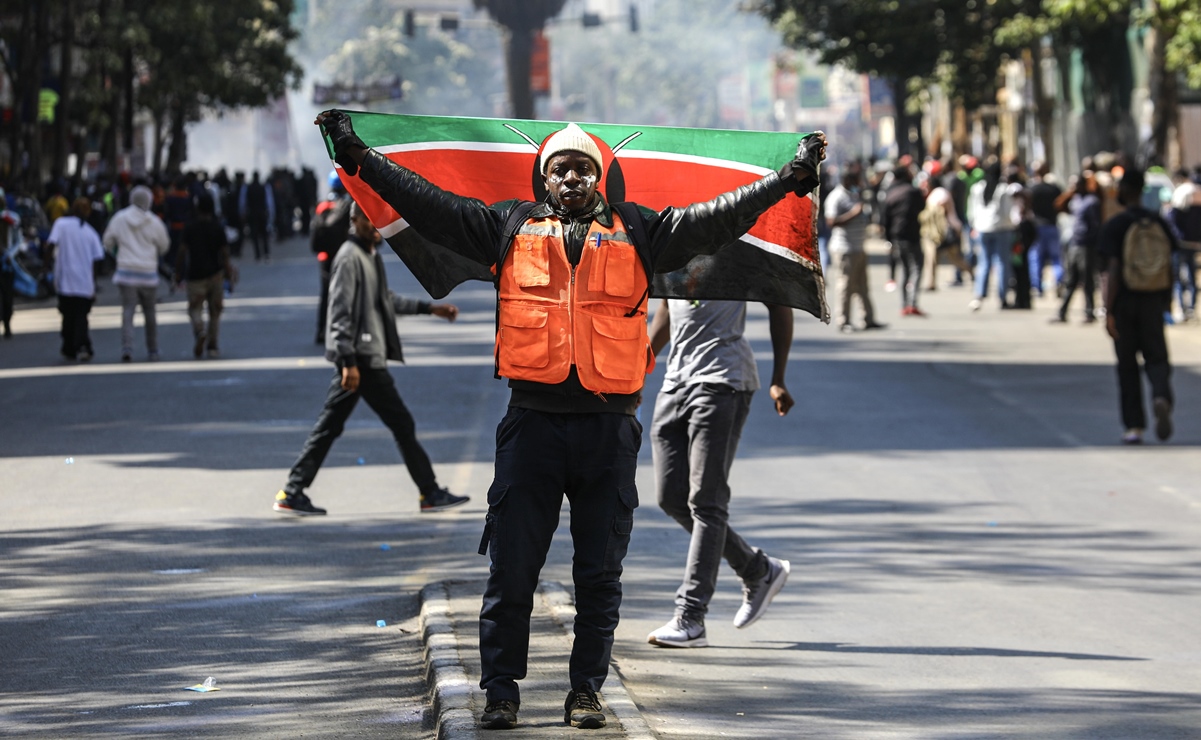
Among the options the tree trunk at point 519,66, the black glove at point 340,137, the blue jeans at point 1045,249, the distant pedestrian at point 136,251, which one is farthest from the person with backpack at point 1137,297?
the tree trunk at point 519,66

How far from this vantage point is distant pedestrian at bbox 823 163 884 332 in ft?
67.9

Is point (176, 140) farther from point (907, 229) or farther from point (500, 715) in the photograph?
point (500, 715)

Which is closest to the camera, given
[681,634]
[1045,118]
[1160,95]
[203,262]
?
[681,634]

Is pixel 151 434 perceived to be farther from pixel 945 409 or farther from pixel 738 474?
pixel 945 409

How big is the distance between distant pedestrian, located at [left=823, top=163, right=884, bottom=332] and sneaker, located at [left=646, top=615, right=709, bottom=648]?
13.7 metres

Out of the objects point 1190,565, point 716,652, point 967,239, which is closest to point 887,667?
point 716,652

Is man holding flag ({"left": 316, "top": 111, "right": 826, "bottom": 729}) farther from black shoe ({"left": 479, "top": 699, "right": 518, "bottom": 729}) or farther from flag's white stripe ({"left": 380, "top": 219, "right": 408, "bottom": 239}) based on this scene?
flag's white stripe ({"left": 380, "top": 219, "right": 408, "bottom": 239})

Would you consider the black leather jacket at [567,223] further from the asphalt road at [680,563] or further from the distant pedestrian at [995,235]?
the distant pedestrian at [995,235]

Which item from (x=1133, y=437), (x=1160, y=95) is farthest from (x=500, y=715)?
(x=1160, y=95)

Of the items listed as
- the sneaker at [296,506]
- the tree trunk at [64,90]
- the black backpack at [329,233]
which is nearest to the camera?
the sneaker at [296,506]

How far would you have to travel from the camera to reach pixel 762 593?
754cm

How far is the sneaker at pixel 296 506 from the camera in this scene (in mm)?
10398

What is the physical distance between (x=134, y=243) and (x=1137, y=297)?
Answer: 33.3ft

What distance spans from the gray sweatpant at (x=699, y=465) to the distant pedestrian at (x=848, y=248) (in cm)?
1366
